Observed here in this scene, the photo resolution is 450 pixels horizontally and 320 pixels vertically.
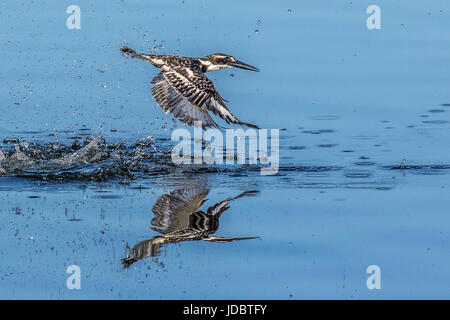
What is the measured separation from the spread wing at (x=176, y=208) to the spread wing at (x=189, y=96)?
90 centimetres

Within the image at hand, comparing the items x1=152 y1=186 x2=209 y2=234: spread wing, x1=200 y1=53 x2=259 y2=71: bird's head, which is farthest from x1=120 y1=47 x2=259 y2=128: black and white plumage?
x1=152 y1=186 x2=209 y2=234: spread wing

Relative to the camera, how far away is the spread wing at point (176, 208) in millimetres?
9328

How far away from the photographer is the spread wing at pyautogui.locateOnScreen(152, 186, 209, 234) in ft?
30.6

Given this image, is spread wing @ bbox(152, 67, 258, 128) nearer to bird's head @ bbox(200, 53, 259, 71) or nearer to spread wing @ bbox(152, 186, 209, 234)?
bird's head @ bbox(200, 53, 259, 71)

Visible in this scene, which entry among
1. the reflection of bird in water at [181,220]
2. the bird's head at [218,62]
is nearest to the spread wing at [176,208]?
the reflection of bird in water at [181,220]

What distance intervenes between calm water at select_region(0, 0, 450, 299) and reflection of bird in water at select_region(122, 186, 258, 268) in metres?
0.03

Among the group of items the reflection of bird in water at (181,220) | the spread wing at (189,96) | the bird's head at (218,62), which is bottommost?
the reflection of bird in water at (181,220)

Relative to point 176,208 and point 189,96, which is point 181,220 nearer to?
point 176,208

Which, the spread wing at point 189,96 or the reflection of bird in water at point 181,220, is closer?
the reflection of bird in water at point 181,220

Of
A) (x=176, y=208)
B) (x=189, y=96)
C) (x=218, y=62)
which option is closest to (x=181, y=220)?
(x=176, y=208)

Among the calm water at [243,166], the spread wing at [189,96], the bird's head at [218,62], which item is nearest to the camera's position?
the calm water at [243,166]

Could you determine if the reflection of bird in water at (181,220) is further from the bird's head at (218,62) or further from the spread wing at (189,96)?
the bird's head at (218,62)

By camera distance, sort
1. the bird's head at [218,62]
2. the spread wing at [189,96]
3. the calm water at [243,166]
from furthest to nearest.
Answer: the bird's head at [218,62], the spread wing at [189,96], the calm water at [243,166]
